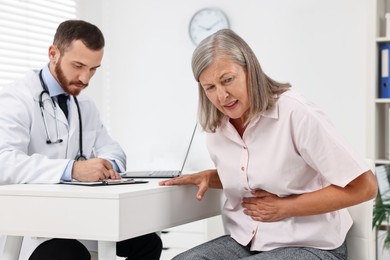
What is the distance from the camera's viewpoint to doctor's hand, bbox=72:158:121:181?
1849mm

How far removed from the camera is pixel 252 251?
185 cm

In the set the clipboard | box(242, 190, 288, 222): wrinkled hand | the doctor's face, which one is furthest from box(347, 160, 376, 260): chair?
the doctor's face

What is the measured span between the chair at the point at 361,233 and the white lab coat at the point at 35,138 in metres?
0.81

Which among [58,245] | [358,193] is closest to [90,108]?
[58,245]

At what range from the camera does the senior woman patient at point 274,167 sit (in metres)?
1.67

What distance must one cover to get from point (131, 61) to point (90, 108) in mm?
A: 2044

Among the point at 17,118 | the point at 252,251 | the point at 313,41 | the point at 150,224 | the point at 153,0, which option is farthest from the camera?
the point at 153,0

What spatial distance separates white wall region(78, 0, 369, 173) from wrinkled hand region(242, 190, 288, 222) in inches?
79.6

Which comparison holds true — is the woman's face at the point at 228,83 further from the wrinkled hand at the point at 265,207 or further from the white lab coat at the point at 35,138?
the white lab coat at the point at 35,138

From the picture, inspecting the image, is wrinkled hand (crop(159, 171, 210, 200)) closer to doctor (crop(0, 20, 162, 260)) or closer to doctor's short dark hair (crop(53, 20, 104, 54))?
doctor (crop(0, 20, 162, 260))

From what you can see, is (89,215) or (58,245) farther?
(58,245)

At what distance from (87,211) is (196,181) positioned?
42cm

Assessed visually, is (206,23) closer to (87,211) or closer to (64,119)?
(64,119)

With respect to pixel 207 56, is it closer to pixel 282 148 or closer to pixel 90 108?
pixel 282 148
